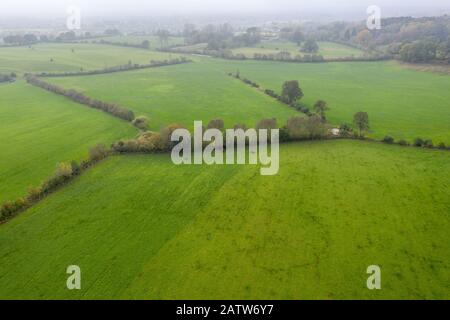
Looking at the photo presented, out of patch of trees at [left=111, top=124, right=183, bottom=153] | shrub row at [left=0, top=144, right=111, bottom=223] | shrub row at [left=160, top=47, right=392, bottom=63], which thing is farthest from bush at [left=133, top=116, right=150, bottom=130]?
shrub row at [left=160, top=47, right=392, bottom=63]

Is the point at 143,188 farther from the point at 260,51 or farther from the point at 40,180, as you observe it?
the point at 260,51

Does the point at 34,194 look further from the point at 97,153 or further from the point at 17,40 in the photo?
the point at 17,40

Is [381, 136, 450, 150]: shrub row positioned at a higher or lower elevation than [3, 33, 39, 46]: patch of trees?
lower

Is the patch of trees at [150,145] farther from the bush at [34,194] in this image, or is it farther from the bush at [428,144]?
the bush at [428,144]

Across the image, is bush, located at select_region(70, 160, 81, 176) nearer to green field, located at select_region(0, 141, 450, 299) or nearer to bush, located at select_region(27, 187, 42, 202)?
green field, located at select_region(0, 141, 450, 299)

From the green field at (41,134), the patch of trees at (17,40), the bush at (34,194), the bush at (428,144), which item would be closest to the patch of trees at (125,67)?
the green field at (41,134)
